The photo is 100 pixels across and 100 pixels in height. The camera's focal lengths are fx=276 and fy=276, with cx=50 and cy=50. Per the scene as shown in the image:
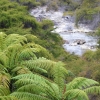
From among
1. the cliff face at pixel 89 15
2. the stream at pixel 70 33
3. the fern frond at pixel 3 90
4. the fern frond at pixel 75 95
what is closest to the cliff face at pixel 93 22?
the cliff face at pixel 89 15

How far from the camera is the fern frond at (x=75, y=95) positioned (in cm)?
596

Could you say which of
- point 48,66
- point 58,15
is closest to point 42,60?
point 48,66

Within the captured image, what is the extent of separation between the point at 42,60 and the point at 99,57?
7.30 m

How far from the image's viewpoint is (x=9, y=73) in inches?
290

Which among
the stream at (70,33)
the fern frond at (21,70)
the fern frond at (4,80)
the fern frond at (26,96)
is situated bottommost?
the stream at (70,33)

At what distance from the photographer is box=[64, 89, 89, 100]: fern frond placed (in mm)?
5965

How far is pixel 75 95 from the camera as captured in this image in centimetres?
609

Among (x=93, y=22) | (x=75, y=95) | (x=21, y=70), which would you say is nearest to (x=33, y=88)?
(x=21, y=70)

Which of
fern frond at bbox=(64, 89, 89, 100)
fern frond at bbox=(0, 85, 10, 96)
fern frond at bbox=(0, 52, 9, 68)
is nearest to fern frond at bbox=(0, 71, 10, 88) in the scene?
fern frond at bbox=(0, 85, 10, 96)

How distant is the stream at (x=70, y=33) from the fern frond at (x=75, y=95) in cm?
1216

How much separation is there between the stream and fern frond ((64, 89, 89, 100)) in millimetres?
12156

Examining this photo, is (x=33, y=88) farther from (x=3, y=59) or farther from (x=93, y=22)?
(x=93, y=22)

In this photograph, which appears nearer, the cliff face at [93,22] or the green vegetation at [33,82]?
the green vegetation at [33,82]

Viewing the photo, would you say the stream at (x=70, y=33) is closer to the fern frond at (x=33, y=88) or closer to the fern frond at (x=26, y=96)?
the fern frond at (x=33, y=88)
